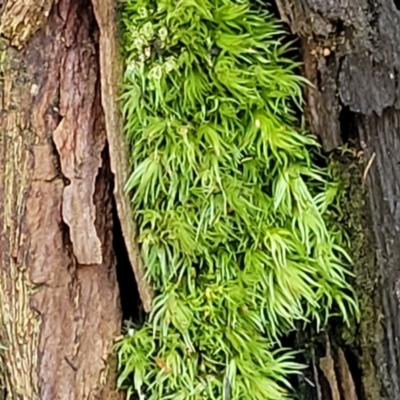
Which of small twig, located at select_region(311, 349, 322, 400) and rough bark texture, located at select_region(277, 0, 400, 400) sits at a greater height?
rough bark texture, located at select_region(277, 0, 400, 400)

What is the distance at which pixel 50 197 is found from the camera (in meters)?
0.93

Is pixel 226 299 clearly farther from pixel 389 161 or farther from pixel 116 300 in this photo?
pixel 389 161

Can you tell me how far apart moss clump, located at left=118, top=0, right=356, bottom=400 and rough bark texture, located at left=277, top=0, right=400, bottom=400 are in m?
0.04

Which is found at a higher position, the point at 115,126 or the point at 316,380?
the point at 115,126

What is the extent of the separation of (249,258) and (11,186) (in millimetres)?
337

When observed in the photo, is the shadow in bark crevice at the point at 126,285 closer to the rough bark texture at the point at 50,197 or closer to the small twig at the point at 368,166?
the rough bark texture at the point at 50,197

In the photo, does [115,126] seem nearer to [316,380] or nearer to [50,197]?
[50,197]

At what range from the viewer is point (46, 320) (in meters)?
0.93

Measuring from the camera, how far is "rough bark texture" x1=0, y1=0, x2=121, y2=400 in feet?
3.05

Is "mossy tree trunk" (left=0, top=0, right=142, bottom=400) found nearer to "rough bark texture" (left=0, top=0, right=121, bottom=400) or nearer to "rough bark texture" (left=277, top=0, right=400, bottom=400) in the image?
"rough bark texture" (left=0, top=0, right=121, bottom=400)

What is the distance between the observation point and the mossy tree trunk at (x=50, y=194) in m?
0.93

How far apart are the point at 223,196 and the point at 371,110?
0.22 meters

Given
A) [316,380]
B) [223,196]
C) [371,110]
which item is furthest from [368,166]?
[316,380]

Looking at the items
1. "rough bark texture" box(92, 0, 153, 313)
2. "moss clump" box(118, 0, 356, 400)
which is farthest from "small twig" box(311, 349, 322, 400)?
"rough bark texture" box(92, 0, 153, 313)
